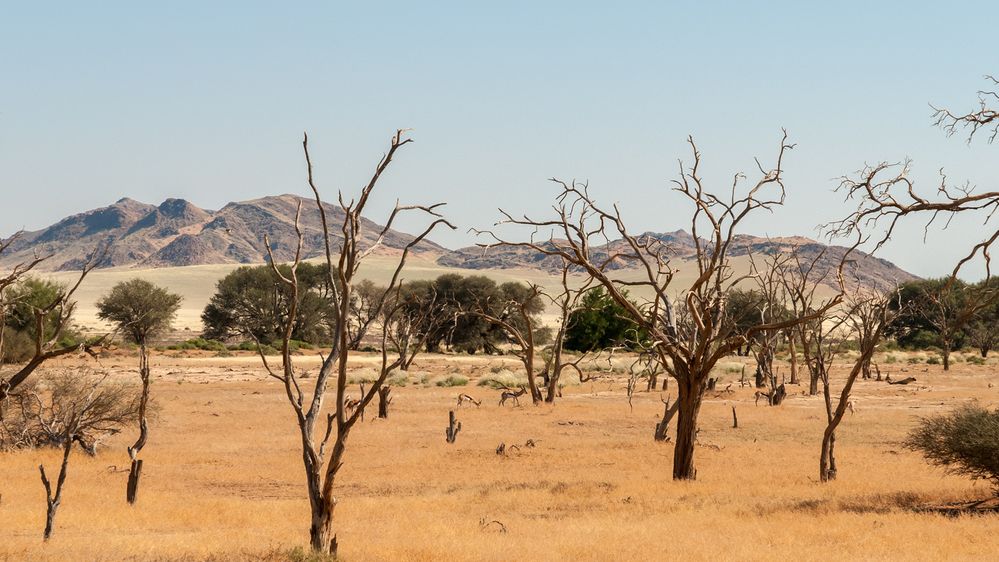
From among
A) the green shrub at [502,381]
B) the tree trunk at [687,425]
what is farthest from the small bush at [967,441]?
the green shrub at [502,381]

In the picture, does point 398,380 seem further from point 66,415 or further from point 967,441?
point 967,441

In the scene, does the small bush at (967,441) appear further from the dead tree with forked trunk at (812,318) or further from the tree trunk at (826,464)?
the dead tree with forked trunk at (812,318)

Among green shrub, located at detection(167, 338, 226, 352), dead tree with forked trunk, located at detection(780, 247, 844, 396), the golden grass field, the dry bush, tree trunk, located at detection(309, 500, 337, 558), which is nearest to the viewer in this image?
tree trunk, located at detection(309, 500, 337, 558)

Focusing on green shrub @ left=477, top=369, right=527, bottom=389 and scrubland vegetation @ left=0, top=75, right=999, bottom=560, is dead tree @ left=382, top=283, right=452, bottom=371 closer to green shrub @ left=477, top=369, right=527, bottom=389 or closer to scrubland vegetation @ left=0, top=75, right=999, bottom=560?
scrubland vegetation @ left=0, top=75, right=999, bottom=560

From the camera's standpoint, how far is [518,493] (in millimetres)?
20250

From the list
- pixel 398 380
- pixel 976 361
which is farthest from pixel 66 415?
pixel 976 361

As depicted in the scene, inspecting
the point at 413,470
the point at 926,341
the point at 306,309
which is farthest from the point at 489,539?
the point at 926,341

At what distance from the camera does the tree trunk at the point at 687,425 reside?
67.9ft

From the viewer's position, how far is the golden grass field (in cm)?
1411

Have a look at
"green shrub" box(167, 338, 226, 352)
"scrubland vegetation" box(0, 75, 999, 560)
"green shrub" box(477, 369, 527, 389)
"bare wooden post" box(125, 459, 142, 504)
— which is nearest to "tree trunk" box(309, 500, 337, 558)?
"scrubland vegetation" box(0, 75, 999, 560)

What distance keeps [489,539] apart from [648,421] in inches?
831

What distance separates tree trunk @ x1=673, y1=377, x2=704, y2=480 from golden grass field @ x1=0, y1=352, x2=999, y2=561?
26.6 inches

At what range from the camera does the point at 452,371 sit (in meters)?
63.2

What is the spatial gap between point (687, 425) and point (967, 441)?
5714 mm
